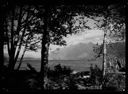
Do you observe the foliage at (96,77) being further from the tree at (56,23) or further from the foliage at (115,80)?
the tree at (56,23)

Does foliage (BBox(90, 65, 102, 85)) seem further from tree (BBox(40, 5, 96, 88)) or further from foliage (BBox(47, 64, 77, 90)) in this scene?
tree (BBox(40, 5, 96, 88))

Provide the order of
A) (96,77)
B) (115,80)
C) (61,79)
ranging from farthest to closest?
(115,80) → (96,77) → (61,79)

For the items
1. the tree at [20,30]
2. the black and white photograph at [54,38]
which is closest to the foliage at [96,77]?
the black and white photograph at [54,38]

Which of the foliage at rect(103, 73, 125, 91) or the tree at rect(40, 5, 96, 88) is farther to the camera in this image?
the foliage at rect(103, 73, 125, 91)

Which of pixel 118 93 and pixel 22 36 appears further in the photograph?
pixel 22 36

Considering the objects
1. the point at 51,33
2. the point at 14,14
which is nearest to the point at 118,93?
the point at 51,33

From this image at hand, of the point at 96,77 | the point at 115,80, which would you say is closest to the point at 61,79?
the point at 96,77

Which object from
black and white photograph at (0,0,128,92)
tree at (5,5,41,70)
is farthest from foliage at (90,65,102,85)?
tree at (5,5,41,70)

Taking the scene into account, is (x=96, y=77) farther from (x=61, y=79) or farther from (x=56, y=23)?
(x=56, y=23)

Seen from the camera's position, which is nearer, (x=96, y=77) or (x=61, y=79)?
(x=61, y=79)

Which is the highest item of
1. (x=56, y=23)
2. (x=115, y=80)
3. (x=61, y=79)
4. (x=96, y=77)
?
(x=56, y=23)

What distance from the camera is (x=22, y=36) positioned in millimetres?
10891

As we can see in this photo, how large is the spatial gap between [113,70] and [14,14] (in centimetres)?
737

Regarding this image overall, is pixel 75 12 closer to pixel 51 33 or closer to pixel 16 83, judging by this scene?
pixel 51 33
